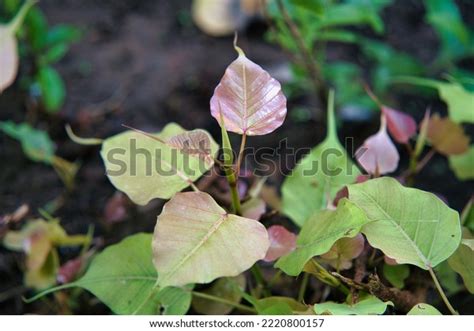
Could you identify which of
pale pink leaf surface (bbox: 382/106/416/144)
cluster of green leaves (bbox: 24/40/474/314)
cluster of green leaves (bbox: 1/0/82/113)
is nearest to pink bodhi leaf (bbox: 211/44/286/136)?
cluster of green leaves (bbox: 24/40/474/314)

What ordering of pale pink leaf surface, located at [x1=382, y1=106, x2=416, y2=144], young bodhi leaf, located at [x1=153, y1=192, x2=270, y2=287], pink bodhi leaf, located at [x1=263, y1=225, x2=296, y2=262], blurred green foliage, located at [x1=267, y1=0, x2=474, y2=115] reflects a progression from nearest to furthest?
1. young bodhi leaf, located at [x1=153, y1=192, x2=270, y2=287]
2. pink bodhi leaf, located at [x1=263, y1=225, x2=296, y2=262]
3. pale pink leaf surface, located at [x1=382, y1=106, x2=416, y2=144]
4. blurred green foliage, located at [x1=267, y1=0, x2=474, y2=115]

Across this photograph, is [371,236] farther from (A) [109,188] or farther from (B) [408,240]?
(A) [109,188]

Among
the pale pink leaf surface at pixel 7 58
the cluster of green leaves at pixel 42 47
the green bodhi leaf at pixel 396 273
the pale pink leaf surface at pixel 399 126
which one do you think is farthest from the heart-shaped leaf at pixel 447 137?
the cluster of green leaves at pixel 42 47

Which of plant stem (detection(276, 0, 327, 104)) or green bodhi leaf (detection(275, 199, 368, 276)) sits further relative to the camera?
plant stem (detection(276, 0, 327, 104))

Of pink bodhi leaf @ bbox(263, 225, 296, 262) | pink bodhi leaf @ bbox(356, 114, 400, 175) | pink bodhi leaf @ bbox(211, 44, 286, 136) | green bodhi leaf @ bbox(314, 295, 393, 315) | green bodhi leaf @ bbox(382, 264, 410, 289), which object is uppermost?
pink bodhi leaf @ bbox(211, 44, 286, 136)

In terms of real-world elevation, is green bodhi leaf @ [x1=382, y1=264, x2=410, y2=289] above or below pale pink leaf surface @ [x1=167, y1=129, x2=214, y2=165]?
below

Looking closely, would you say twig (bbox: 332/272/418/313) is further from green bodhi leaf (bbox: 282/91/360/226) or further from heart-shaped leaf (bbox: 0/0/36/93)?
heart-shaped leaf (bbox: 0/0/36/93)

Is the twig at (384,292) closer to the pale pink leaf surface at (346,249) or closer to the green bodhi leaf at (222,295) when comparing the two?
the pale pink leaf surface at (346,249)

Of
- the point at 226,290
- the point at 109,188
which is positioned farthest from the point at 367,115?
Result: the point at 226,290
